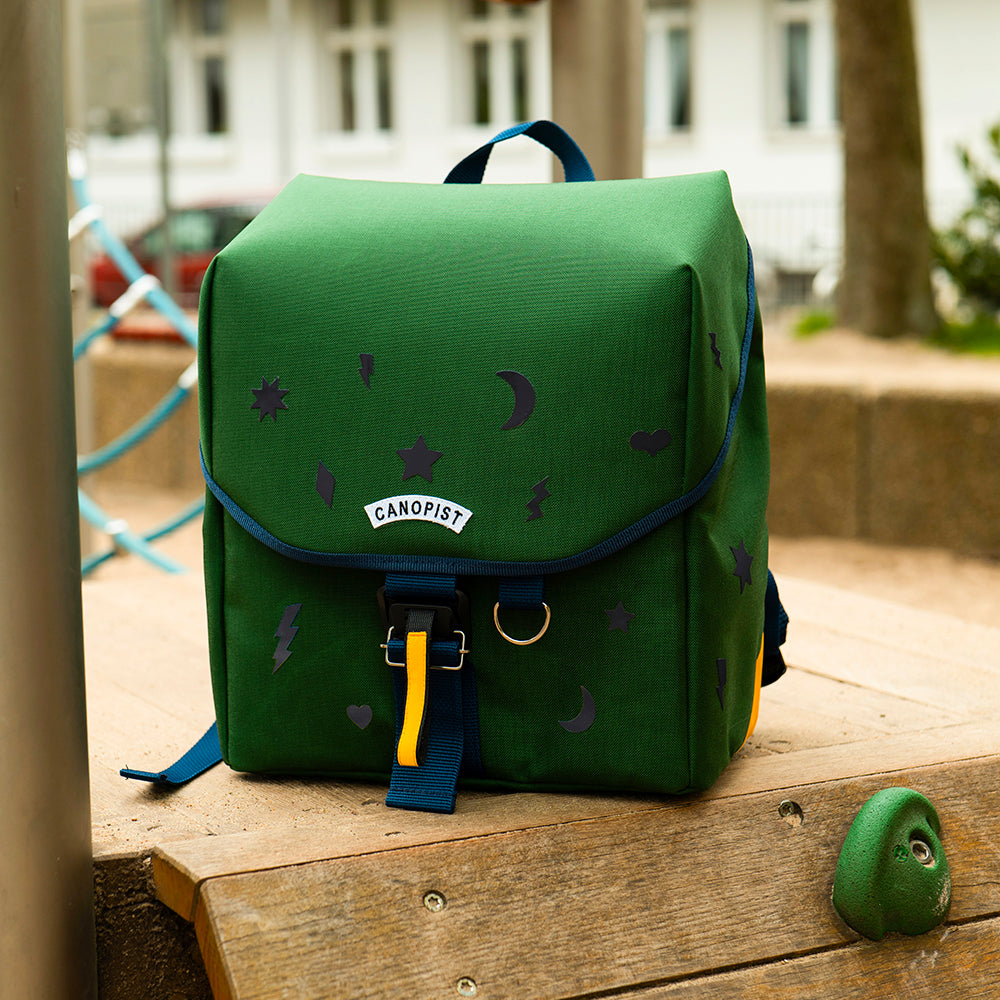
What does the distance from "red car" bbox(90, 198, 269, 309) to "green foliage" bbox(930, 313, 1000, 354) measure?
6.26 m

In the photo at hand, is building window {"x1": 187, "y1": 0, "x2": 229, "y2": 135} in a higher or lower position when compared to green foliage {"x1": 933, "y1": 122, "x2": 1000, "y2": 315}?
higher

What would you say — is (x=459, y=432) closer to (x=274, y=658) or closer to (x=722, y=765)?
(x=274, y=658)

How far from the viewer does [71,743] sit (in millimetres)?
1205

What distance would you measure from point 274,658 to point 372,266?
410 millimetres

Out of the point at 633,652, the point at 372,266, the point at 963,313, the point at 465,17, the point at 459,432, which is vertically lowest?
the point at 963,313

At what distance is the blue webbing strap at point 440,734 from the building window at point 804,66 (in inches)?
557

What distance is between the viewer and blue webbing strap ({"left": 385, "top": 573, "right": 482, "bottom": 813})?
133 cm

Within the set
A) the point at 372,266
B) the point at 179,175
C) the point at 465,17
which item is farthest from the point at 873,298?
the point at 179,175

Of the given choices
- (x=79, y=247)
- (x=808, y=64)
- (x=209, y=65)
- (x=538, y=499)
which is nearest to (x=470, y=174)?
(x=538, y=499)

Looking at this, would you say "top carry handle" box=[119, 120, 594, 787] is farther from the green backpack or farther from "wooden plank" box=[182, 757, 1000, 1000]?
"wooden plank" box=[182, 757, 1000, 1000]

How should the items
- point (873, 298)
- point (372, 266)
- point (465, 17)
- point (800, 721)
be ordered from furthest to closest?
point (465, 17) → point (873, 298) → point (800, 721) → point (372, 266)

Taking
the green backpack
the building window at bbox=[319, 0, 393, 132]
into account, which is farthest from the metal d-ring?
the building window at bbox=[319, 0, 393, 132]

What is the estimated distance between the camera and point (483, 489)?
1.28m

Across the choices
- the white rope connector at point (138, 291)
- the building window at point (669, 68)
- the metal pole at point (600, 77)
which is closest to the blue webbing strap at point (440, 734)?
the metal pole at point (600, 77)
